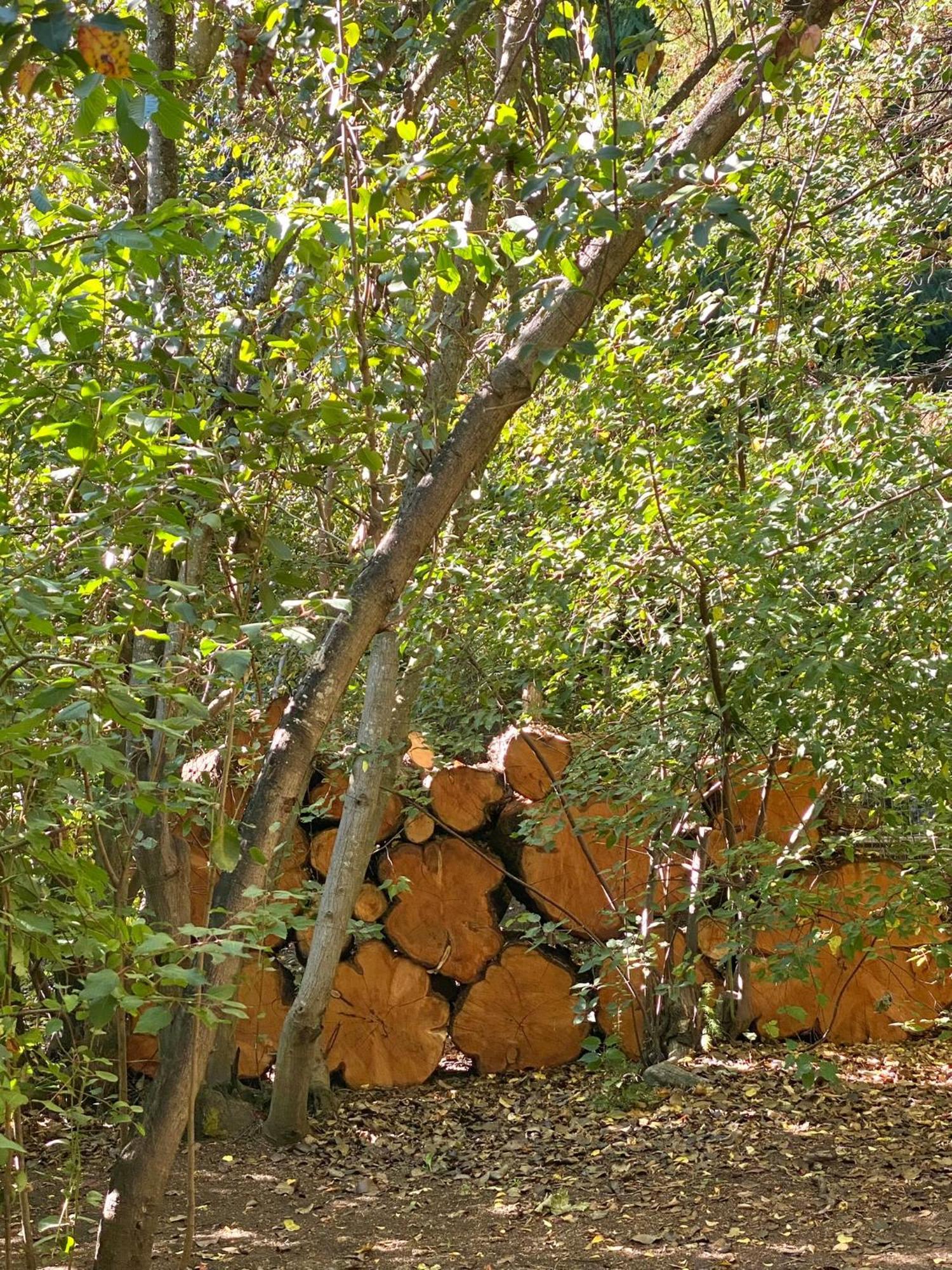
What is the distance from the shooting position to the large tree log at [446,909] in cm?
500

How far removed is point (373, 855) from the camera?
16.7 feet

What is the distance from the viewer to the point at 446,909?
5043 mm

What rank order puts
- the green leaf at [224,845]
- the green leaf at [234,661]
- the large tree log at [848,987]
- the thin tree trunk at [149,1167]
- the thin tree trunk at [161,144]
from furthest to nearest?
the large tree log at [848,987] → the thin tree trunk at [161,144] → the thin tree trunk at [149,1167] → the green leaf at [224,845] → the green leaf at [234,661]

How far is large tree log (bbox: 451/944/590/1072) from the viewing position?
5004mm

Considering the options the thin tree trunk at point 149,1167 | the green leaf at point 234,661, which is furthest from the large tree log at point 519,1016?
the green leaf at point 234,661

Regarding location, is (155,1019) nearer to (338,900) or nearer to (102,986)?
(102,986)

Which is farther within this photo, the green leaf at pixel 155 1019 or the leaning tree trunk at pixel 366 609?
the leaning tree trunk at pixel 366 609

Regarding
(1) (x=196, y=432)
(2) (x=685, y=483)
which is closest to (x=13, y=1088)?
(1) (x=196, y=432)

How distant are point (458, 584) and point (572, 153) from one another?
226cm

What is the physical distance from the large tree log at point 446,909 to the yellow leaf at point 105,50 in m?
4.11

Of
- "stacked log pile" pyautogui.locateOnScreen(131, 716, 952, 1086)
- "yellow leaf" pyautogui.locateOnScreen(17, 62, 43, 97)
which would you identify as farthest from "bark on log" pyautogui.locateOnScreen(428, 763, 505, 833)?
"yellow leaf" pyautogui.locateOnScreen(17, 62, 43, 97)

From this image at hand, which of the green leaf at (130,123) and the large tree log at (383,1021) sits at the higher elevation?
the green leaf at (130,123)

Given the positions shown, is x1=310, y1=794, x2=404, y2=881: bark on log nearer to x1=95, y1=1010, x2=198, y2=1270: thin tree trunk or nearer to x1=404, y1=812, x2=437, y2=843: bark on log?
x1=404, y1=812, x2=437, y2=843: bark on log

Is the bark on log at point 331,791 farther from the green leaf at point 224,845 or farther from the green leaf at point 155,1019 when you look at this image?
the green leaf at point 155,1019
